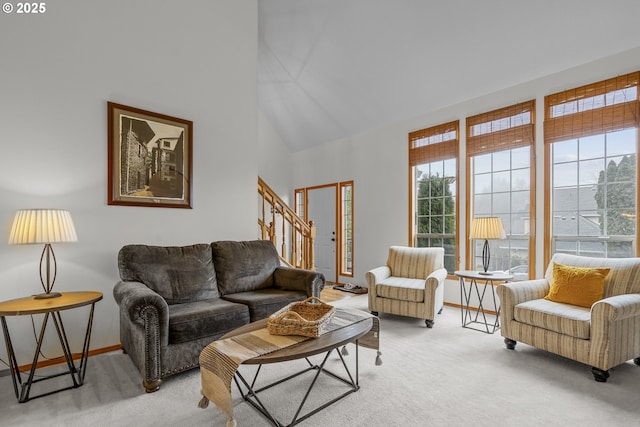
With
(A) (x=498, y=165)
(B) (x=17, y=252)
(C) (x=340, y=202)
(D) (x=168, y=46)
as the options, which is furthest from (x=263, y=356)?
(C) (x=340, y=202)

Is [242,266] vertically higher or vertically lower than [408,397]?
higher

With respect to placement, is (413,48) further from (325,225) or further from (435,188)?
(325,225)

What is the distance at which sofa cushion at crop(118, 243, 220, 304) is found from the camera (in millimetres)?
2795

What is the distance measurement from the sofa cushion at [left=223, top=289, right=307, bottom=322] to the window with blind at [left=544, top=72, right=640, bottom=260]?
9.49 feet

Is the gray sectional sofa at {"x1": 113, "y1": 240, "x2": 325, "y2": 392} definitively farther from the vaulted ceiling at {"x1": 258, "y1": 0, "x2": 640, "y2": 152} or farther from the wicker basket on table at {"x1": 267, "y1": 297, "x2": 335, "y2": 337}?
the vaulted ceiling at {"x1": 258, "y1": 0, "x2": 640, "y2": 152}

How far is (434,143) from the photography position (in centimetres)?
490

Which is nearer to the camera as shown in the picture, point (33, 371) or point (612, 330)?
point (33, 371)

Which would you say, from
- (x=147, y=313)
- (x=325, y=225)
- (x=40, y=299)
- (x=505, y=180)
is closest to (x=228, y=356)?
(x=147, y=313)

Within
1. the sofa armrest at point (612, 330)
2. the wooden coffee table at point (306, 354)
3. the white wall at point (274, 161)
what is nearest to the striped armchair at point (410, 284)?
the sofa armrest at point (612, 330)

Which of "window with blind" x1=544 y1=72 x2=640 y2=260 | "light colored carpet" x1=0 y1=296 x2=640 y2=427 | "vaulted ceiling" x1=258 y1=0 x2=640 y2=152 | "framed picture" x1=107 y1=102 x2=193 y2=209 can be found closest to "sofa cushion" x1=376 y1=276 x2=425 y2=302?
"light colored carpet" x1=0 y1=296 x2=640 y2=427

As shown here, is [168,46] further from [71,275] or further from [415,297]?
[415,297]

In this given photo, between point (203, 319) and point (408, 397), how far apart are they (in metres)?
1.51

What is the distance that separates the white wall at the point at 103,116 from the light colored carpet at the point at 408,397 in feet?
2.92

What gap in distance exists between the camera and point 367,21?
404 cm
